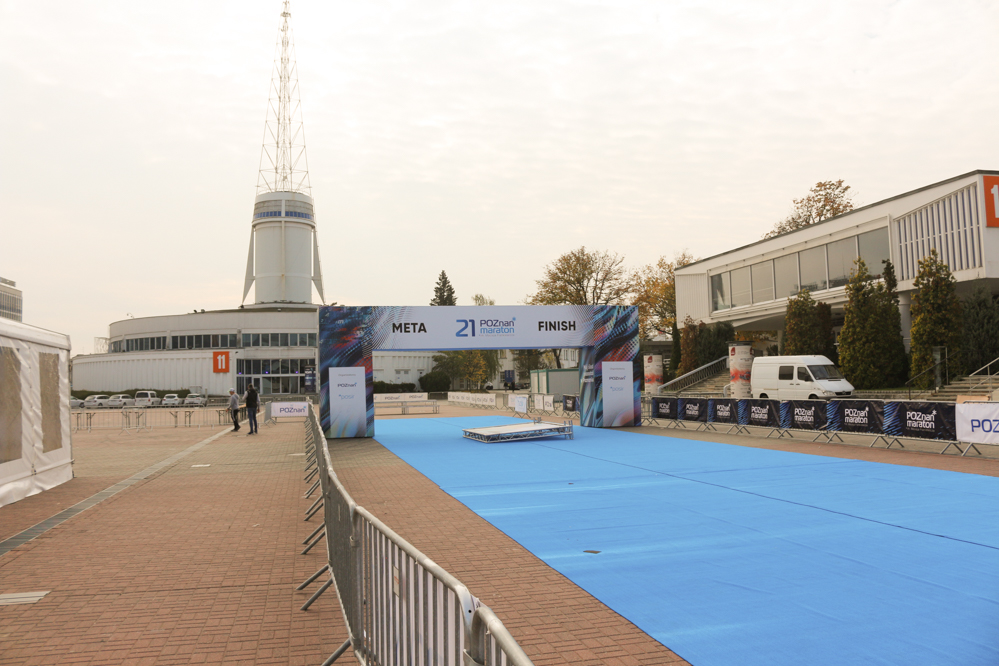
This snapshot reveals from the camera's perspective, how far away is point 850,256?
1342 inches

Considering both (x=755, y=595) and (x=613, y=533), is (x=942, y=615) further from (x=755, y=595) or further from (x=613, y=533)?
(x=613, y=533)

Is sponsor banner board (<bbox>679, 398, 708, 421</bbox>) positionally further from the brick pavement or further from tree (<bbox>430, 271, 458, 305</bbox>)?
tree (<bbox>430, 271, 458, 305</bbox>)

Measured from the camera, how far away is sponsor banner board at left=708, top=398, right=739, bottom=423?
74.8 ft

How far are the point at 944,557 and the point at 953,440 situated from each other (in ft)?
33.0

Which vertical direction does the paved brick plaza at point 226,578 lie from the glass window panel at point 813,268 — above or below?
below

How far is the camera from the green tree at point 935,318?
26422mm

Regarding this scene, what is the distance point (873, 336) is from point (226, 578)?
29274 mm

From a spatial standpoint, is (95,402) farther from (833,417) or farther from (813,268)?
(833,417)

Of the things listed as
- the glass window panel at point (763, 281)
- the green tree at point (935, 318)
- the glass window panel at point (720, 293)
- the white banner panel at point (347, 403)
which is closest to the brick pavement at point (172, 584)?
the white banner panel at point (347, 403)

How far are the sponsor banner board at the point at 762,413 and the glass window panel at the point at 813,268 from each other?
16.5 meters

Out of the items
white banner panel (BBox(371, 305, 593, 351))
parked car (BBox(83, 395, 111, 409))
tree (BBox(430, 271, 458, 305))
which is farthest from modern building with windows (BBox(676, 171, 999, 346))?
tree (BBox(430, 271, 458, 305))

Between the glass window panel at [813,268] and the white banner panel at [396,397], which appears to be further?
the white banner panel at [396,397]

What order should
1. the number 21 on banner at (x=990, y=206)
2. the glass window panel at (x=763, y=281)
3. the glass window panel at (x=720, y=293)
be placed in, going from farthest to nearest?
1. the glass window panel at (x=720, y=293)
2. the glass window panel at (x=763, y=281)
3. the number 21 on banner at (x=990, y=206)

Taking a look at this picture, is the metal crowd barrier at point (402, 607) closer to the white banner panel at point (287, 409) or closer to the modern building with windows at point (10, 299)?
the white banner panel at point (287, 409)
